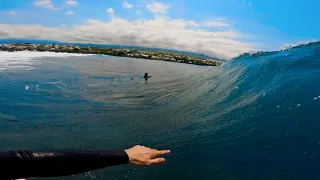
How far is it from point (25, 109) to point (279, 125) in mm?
11167

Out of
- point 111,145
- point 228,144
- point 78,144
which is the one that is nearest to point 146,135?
point 111,145

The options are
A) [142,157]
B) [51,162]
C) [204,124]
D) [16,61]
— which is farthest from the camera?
[16,61]

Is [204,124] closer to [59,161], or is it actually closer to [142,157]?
[142,157]

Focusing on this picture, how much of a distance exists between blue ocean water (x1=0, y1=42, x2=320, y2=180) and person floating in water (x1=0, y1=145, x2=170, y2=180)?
2915mm

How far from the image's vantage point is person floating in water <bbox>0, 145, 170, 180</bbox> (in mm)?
2785

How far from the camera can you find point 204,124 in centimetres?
962

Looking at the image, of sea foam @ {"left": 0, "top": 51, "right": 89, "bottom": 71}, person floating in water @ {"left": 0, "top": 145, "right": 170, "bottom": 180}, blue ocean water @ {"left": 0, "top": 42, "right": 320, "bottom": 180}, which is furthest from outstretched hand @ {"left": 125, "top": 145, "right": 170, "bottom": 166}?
sea foam @ {"left": 0, "top": 51, "right": 89, "bottom": 71}

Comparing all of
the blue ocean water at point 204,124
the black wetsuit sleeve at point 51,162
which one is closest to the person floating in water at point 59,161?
the black wetsuit sleeve at point 51,162

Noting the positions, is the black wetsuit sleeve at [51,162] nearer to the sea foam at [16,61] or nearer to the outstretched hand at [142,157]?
the outstretched hand at [142,157]

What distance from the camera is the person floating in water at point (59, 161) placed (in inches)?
110

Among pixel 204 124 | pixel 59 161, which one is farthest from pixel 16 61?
pixel 59 161

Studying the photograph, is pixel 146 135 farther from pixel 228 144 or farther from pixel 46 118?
pixel 46 118

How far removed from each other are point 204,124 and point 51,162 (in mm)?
7196

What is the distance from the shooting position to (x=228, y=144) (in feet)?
25.5
